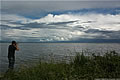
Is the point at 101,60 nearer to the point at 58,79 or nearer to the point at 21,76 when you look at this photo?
the point at 58,79

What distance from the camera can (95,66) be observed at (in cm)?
652

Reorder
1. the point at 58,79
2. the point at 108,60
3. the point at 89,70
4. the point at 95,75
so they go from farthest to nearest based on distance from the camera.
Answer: the point at 108,60 → the point at 89,70 → the point at 95,75 → the point at 58,79

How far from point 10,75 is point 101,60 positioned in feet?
13.5

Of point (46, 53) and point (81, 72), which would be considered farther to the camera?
point (46, 53)

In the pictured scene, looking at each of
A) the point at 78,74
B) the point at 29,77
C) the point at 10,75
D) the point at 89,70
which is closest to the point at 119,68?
the point at 89,70

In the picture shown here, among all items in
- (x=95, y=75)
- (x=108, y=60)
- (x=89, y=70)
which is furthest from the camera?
(x=108, y=60)

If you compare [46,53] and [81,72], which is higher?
[81,72]

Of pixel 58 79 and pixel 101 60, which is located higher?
pixel 101 60

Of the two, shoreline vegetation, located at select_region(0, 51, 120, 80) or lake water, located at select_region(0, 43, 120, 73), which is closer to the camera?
shoreline vegetation, located at select_region(0, 51, 120, 80)

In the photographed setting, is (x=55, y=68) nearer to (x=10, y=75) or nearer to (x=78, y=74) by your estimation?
(x=78, y=74)

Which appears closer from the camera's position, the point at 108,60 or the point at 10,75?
the point at 10,75

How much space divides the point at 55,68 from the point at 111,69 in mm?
2416

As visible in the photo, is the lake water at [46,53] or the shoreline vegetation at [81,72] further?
the lake water at [46,53]

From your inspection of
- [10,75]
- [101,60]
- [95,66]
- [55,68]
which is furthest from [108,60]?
[10,75]
